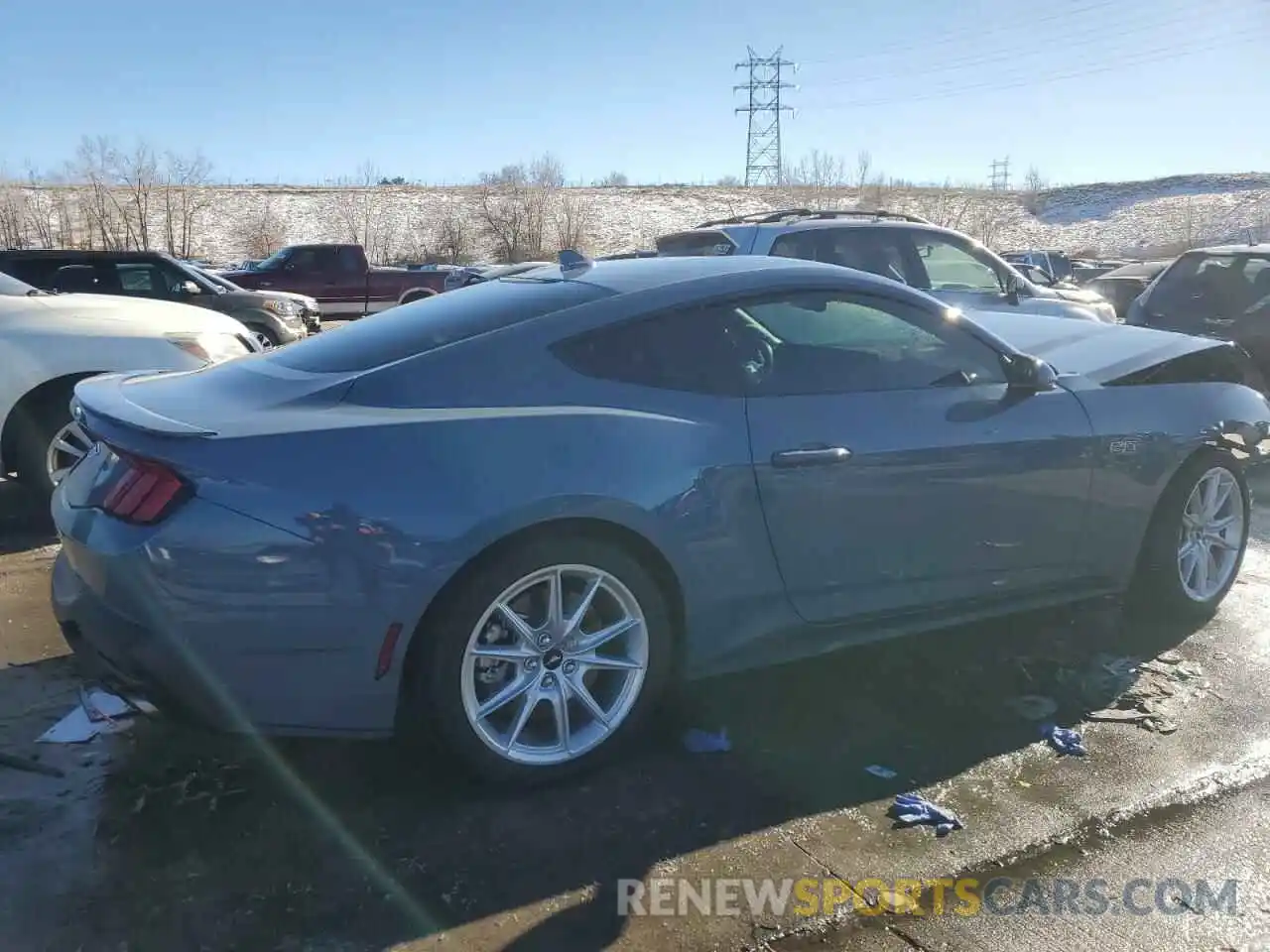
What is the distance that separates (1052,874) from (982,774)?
52cm

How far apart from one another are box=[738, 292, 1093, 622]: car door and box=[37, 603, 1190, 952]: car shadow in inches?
17.0

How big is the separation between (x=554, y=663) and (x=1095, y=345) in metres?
2.95

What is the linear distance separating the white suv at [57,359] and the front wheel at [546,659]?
3672 millimetres

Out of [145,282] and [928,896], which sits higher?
[145,282]

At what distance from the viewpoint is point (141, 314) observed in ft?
21.7

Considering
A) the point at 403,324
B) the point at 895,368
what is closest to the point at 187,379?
the point at 403,324

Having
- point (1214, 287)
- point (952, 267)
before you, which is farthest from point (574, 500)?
point (1214, 287)

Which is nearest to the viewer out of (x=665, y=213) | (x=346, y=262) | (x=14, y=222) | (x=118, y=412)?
(x=118, y=412)

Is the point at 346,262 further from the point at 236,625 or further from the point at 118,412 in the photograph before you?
the point at 236,625

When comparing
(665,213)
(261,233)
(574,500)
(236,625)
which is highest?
(665,213)

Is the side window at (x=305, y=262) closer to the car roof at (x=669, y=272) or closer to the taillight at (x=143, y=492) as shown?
the car roof at (x=669, y=272)

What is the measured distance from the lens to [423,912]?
104 inches

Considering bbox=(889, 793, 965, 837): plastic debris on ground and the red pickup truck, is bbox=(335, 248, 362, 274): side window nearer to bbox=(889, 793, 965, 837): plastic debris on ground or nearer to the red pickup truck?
the red pickup truck

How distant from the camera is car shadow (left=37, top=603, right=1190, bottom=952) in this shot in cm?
264
